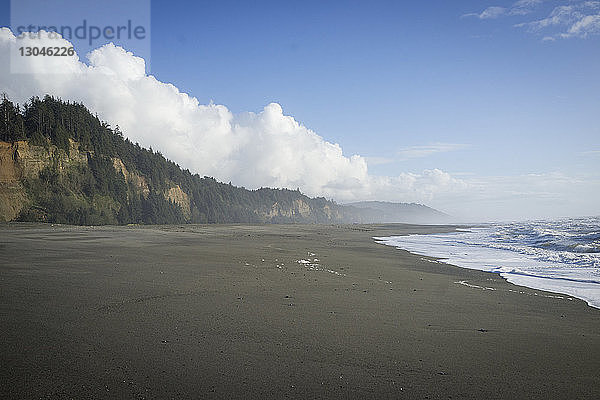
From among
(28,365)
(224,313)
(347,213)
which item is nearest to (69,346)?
(28,365)

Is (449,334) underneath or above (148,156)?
underneath

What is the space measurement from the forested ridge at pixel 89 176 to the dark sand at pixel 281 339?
34.9 m

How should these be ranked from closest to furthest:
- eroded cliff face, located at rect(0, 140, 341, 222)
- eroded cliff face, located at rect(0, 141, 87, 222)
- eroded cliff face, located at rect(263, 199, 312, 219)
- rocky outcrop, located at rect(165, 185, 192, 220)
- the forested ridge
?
eroded cliff face, located at rect(0, 141, 87, 222)
eroded cliff face, located at rect(0, 140, 341, 222)
the forested ridge
rocky outcrop, located at rect(165, 185, 192, 220)
eroded cliff face, located at rect(263, 199, 312, 219)

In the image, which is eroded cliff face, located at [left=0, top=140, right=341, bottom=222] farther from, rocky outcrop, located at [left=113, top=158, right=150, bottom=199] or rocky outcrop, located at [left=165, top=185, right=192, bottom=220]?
rocky outcrop, located at [left=165, top=185, right=192, bottom=220]

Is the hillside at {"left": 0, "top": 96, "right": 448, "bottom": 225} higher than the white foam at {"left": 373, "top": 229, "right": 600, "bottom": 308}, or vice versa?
the hillside at {"left": 0, "top": 96, "right": 448, "bottom": 225}

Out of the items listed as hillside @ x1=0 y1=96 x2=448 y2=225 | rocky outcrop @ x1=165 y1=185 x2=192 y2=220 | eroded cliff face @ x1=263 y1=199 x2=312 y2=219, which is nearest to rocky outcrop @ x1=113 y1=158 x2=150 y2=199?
hillside @ x1=0 y1=96 x2=448 y2=225

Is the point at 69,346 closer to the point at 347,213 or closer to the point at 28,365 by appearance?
the point at 28,365

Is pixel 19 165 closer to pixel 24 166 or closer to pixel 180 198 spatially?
pixel 24 166

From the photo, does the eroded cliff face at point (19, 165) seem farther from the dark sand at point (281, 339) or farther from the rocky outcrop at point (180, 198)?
the dark sand at point (281, 339)

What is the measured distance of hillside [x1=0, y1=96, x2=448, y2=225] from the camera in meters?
35.6

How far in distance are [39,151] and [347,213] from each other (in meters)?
149

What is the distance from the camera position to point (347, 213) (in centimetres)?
17700

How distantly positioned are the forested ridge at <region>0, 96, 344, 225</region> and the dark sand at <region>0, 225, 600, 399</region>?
3485 cm

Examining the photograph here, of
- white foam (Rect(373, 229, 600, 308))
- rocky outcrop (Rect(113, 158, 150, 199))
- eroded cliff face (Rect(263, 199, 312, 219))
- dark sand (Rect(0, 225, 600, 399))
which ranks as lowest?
white foam (Rect(373, 229, 600, 308))
